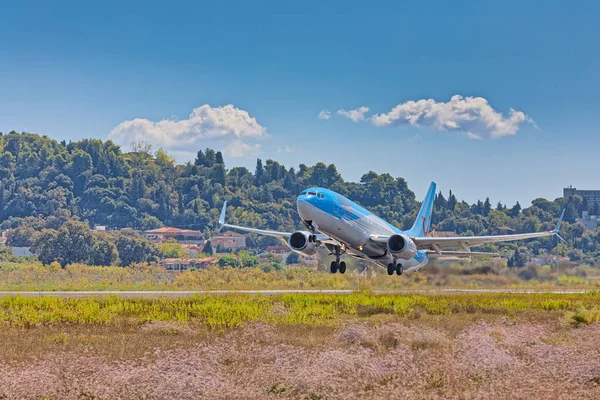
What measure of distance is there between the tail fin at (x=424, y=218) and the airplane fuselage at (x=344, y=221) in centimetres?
1530

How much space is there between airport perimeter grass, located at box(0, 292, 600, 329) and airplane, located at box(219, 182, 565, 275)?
2863 mm

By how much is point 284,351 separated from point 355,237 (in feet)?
85.8

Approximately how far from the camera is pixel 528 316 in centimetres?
4541

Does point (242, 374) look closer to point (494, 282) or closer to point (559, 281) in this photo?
point (494, 282)

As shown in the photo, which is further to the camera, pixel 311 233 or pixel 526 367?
pixel 311 233

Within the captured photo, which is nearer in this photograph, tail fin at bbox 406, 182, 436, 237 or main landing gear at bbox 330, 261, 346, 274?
main landing gear at bbox 330, 261, 346, 274

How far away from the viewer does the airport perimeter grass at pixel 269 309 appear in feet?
133

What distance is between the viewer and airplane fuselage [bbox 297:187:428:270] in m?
47.3

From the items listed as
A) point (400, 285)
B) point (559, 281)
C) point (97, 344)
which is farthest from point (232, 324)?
point (559, 281)

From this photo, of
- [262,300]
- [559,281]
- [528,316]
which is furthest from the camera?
[559,281]

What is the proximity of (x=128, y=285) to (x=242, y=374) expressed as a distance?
60764 mm

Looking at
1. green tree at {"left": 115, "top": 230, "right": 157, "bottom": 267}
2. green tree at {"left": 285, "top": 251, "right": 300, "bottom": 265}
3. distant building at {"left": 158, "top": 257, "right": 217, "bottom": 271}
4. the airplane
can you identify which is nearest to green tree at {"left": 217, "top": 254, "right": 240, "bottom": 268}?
distant building at {"left": 158, "top": 257, "right": 217, "bottom": 271}

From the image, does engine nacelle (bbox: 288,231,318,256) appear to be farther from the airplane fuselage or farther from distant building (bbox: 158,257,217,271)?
distant building (bbox: 158,257,217,271)

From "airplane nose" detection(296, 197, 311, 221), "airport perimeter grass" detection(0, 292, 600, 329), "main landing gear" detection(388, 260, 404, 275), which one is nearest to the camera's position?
"airport perimeter grass" detection(0, 292, 600, 329)
